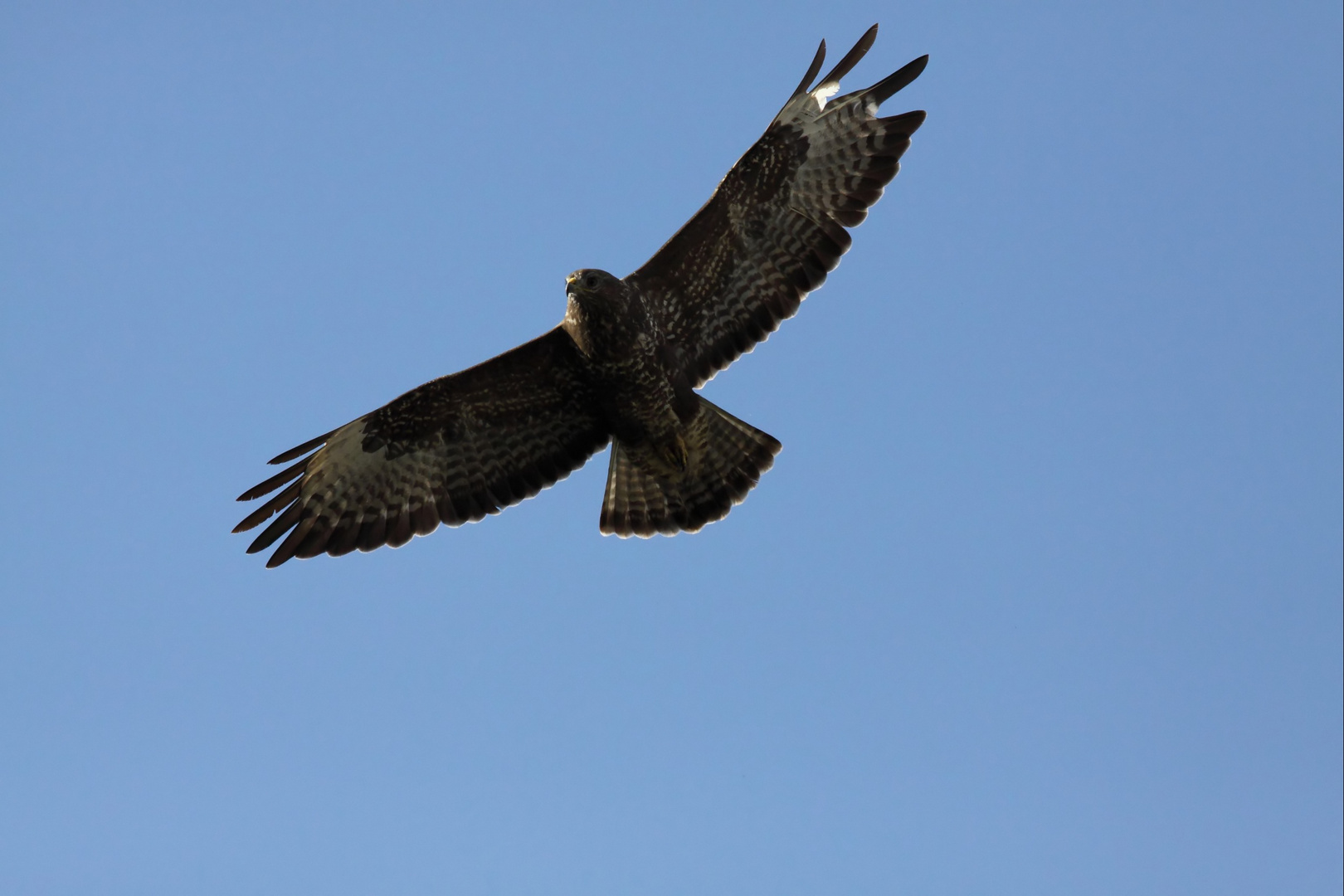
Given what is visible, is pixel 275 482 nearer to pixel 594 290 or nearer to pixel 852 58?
pixel 594 290

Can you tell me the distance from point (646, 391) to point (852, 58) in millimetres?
2785

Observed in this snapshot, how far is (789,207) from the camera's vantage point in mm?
11445

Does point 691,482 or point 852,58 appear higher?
point 852,58

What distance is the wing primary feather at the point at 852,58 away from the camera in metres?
11.2

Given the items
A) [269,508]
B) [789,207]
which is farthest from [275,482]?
[789,207]

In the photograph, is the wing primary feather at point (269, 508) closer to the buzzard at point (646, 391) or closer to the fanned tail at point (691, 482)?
the buzzard at point (646, 391)

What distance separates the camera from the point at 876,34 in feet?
36.8

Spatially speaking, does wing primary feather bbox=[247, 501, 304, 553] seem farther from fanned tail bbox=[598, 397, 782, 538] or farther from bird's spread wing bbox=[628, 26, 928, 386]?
Result: bird's spread wing bbox=[628, 26, 928, 386]

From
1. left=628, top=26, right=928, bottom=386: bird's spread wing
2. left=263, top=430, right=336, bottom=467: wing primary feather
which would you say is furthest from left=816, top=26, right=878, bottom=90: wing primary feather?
left=263, top=430, right=336, bottom=467: wing primary feather

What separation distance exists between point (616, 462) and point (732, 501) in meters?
0.93

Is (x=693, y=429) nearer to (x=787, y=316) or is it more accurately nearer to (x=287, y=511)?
(x=787, y=316)

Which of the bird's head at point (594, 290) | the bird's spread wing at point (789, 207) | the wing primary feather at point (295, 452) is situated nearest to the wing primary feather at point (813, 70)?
the bird's spread wing at point (789, 207)

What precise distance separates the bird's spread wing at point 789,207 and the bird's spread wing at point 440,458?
1.03 meters

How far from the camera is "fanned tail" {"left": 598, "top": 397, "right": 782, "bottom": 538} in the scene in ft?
38.8
